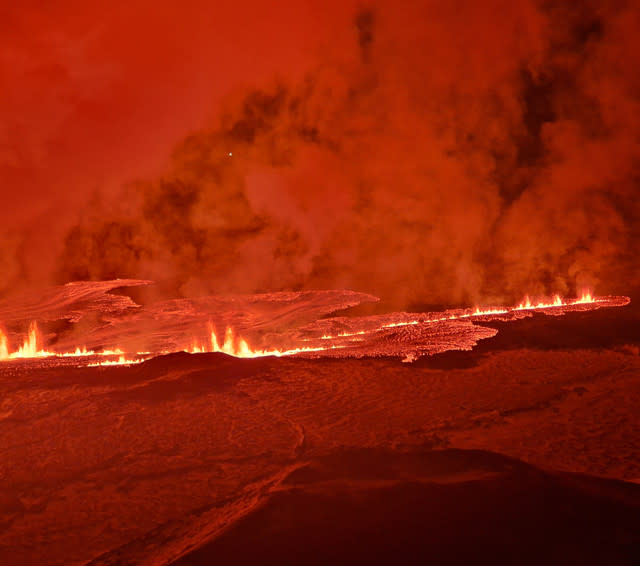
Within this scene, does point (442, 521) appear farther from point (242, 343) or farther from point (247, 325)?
point (247, 325)

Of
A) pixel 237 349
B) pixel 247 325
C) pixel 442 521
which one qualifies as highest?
pixel 247 325

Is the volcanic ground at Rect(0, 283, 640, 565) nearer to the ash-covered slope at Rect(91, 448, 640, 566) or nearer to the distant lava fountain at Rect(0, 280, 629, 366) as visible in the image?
the ash-covered slope at Rect(91, 448, 640, 566)

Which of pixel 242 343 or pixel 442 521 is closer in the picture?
pixel 442 521

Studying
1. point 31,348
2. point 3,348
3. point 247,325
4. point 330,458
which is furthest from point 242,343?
point 330,458

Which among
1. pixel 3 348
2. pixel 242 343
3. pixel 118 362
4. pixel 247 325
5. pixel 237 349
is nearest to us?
pixel 118 362

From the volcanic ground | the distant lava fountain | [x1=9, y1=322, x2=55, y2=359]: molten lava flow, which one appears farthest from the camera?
[x1=9, y1=322, x2=55, y2=359]: molten lava flow

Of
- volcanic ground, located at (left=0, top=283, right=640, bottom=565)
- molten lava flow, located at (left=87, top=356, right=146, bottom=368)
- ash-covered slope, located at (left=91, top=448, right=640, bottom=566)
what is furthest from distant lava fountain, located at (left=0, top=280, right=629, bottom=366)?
ash-covered slope, located at (left=91, top=448, right=640, bottom=566)

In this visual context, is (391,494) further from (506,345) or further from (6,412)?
(506,345)

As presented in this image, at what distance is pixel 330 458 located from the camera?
2.73 meters

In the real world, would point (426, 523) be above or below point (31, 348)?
below

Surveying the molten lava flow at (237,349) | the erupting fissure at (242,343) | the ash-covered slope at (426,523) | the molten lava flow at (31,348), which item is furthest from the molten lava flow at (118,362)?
the ash-covered slope at (426,523)

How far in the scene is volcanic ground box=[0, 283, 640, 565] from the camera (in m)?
1.75

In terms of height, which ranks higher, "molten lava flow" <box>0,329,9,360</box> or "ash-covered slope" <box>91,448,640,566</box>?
"molten lava flow" <box>0,329,9,360</box>

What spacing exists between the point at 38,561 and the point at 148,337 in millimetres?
5919
